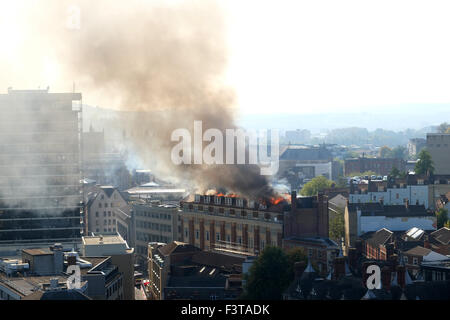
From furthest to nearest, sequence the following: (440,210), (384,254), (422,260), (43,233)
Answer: (440,210) < (43,233) < (384,254) < (422,260)

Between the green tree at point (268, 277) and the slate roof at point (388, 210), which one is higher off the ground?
the slate roof at point (388, 210)

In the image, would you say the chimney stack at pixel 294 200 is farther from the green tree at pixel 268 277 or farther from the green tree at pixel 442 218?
the green tree at pixel 442 218

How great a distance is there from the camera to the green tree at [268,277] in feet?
202

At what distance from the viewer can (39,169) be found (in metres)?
94.1

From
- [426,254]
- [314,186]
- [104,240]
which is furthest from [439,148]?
[104,240]

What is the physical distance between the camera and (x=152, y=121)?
9469 centimetres

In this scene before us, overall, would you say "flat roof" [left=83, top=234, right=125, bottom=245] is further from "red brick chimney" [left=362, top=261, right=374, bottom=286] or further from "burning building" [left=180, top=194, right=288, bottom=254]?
"red brick chimney" [left=362, top=261, right=374, bottom=286]

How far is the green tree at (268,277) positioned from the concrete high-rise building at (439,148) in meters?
104

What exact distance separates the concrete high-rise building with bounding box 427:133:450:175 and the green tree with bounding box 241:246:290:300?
341 ft

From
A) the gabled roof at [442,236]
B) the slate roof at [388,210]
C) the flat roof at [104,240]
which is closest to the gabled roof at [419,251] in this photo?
the gabled roof at [442,236]

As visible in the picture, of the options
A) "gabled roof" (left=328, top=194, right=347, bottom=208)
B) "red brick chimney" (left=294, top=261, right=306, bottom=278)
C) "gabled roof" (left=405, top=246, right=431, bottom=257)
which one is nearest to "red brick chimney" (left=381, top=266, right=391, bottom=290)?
"red brick chimney" (left=294, top=261, right=306, bottom=278)
